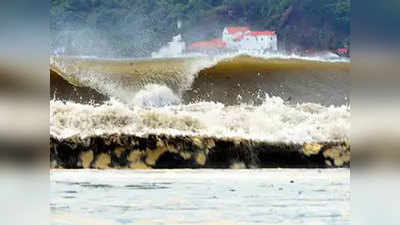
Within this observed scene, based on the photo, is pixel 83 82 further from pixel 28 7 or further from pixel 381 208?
pixel 381 208

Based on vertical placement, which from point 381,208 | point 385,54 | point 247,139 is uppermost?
point 385,54

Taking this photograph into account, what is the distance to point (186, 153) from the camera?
542cm

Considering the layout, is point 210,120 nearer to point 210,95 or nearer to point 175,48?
point 210,95

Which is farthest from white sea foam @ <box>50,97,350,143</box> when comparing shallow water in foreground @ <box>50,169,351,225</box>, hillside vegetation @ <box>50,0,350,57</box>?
hillside vegetation @ <box>50,0,350,57</box>

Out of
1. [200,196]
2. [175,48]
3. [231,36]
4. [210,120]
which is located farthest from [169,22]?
[200,196]

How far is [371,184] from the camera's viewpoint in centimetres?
529

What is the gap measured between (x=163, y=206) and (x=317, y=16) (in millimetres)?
1256

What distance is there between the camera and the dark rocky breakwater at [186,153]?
5410mm

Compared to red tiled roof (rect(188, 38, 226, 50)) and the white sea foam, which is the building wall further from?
the white sea foam

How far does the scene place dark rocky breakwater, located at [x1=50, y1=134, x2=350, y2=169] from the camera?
17.7ft

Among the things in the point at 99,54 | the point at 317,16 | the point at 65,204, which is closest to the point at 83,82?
the point at 99,54

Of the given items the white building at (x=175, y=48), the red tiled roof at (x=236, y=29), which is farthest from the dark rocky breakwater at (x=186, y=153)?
the red tiled roof at (x=236, y=29)

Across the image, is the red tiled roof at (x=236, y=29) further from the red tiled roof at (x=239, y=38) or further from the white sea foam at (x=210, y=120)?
the white sea foam at (x=210, y=120)

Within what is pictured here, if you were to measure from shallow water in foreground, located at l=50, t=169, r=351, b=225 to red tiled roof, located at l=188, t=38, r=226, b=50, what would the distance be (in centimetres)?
64
